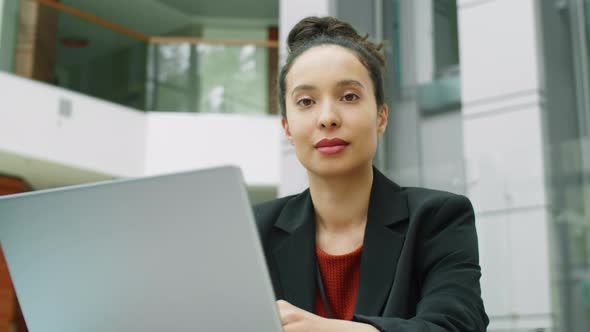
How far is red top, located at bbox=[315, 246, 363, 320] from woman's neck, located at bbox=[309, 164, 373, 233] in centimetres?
7

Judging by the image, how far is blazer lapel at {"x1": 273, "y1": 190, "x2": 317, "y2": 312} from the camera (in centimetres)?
134

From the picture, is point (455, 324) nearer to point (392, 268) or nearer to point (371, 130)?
point (392, 268)

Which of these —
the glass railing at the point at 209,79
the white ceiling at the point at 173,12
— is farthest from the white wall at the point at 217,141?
the white ceiling at the point at 173,12

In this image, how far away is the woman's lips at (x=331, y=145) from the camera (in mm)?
1307

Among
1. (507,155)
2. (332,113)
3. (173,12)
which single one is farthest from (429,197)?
(173,12)

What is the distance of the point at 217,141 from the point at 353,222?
28.8 feet

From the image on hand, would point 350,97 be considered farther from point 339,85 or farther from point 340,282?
point 340,282

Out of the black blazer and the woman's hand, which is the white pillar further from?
the woman's hand

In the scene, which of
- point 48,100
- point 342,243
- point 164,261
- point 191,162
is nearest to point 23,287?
point 164,261

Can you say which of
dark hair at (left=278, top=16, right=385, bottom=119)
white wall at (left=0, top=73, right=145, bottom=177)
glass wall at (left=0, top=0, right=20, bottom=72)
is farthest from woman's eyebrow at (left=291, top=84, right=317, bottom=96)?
glass wall at (left=0, top=0, right=20, bottom=72)

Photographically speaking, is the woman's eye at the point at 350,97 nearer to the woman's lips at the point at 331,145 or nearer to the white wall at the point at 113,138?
the woman's lips at the point at 331,145

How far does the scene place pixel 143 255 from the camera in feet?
3.11

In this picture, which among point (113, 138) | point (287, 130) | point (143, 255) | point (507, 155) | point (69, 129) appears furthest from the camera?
point (113, 138)

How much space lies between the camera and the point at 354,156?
1.32 metres
